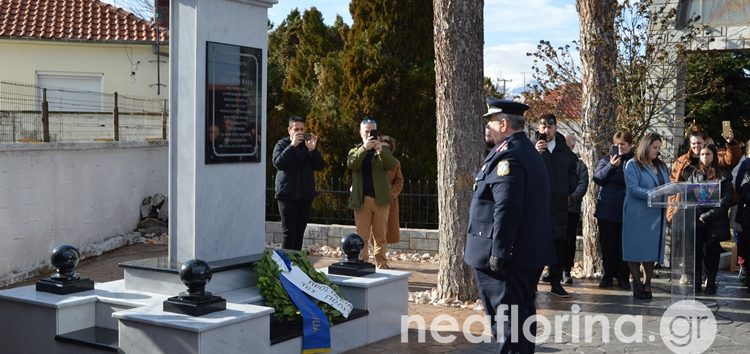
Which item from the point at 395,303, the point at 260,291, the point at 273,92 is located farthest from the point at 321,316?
the point at 273,92

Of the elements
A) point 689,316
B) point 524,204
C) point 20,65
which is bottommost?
point 689,316

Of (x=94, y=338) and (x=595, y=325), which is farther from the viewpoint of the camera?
(x=595, y=325)

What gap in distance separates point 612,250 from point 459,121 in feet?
8.97

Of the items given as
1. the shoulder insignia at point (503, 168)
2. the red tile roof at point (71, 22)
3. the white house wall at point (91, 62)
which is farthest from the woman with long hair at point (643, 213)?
the red tile roof at point (71, 22)

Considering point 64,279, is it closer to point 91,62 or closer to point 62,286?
point 62,286

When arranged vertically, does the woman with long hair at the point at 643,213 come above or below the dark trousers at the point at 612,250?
above

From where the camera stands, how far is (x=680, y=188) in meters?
8.61

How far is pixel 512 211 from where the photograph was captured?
604 centimetres

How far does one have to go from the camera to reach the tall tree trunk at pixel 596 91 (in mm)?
11695

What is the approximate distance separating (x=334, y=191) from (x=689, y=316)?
7.33m

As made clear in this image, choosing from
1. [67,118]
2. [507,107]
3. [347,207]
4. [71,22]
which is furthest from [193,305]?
[71,22]

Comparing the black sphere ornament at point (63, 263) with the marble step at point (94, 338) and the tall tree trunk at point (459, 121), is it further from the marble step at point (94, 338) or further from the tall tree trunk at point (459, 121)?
the tall tree trunk at point (459, 121)

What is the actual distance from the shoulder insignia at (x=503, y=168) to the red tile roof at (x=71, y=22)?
2092 centimetres

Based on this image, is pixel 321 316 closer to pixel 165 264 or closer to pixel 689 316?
pixel 165 264
